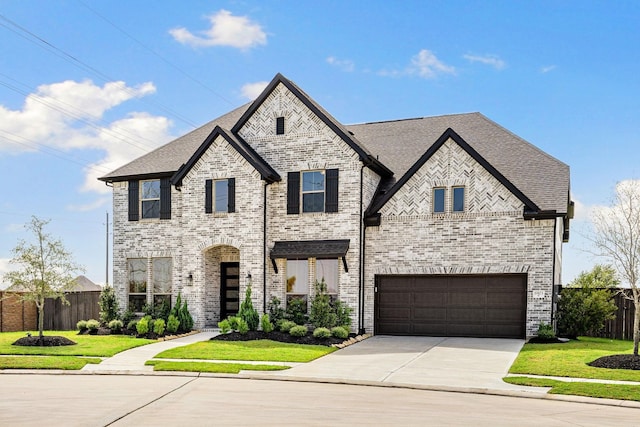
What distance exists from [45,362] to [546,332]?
47.4ft

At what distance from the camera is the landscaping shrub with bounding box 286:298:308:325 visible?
21.2 metres

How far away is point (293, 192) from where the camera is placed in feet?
72.7

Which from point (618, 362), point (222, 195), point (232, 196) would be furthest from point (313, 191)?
point (618, 362)

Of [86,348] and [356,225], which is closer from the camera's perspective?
[86,348]

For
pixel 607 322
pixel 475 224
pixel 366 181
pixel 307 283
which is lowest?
pixel 607 322

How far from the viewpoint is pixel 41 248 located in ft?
66.4

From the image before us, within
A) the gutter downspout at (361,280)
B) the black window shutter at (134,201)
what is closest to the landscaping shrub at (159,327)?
the black window shutter at (134,201)

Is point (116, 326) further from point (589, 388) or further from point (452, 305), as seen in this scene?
point (589, 388)

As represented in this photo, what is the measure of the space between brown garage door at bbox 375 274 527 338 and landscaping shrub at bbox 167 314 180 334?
696cm

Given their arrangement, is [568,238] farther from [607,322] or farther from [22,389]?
[22,389]

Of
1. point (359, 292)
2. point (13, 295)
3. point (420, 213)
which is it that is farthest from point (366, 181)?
point (13, 295)

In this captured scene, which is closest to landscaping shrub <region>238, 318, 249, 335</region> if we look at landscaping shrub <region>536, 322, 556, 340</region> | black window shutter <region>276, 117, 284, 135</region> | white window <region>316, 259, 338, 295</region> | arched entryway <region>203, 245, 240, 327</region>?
white window <region>316, 259, 338, 295</region>

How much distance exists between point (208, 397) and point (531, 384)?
642cm

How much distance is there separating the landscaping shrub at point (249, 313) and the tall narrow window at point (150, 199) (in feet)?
19.3
